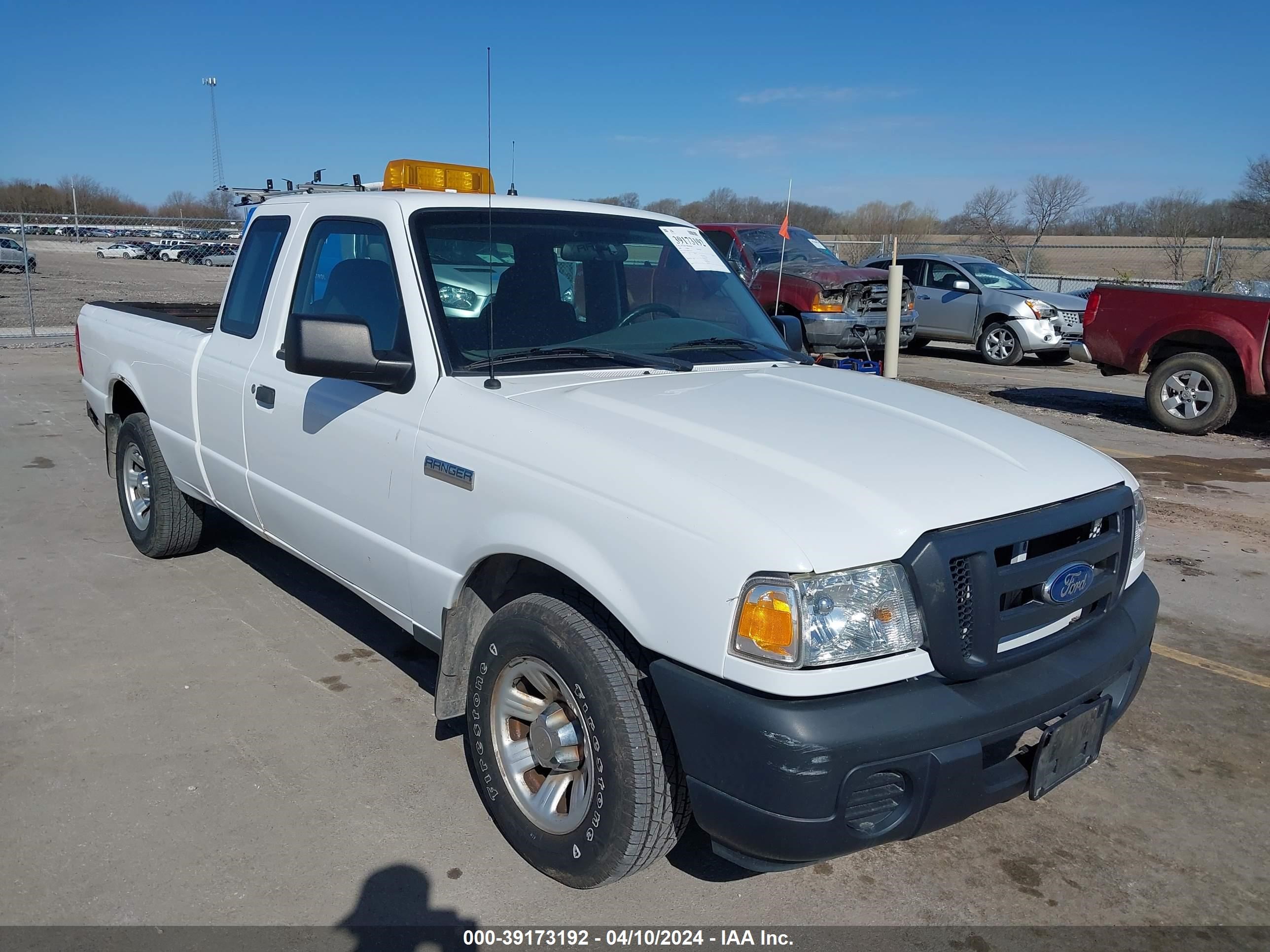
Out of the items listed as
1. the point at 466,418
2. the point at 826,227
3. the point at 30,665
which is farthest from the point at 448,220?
the point at 826,227

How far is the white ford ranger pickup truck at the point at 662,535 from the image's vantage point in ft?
7.53

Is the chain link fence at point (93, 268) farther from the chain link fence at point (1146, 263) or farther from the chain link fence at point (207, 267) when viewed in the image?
the chain link fence at point (1146, 263)

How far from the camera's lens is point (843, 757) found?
2219 mm

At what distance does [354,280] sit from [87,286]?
29.1 m

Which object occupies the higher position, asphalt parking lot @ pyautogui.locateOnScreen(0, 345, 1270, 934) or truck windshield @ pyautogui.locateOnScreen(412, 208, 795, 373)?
truck windshield @ pyautogui.locateOnScreen(412, 208, 795, 373)

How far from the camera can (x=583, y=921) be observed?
108 inches

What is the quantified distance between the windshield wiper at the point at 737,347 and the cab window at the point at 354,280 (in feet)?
3.30

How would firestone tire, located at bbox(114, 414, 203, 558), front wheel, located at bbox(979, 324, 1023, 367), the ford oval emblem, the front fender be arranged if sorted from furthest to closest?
1. front wheel, located at bbox(979, 324, 1023, 367)
2. firestone tire, located at bbox(114, 414, 203, 558)
3. the ford oval emblem
4. the front fender

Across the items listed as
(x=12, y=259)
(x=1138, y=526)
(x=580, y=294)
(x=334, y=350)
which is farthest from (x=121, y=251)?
(x=1138, y=526)

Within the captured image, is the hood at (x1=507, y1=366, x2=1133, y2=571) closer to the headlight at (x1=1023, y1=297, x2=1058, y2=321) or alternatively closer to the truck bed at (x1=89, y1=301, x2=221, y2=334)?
the truck bed at (x1=89, y1=301, x2=221, y2=334)

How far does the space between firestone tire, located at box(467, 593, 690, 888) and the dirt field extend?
12.9 meters

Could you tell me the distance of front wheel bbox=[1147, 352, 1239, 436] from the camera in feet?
31.9

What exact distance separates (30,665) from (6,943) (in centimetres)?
192

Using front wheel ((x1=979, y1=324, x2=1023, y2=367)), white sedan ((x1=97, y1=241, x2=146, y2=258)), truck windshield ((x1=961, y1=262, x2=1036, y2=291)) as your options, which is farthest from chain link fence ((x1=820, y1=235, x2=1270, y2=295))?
white sedan ((x1=97, y1=241, x2=146, y2=258))
